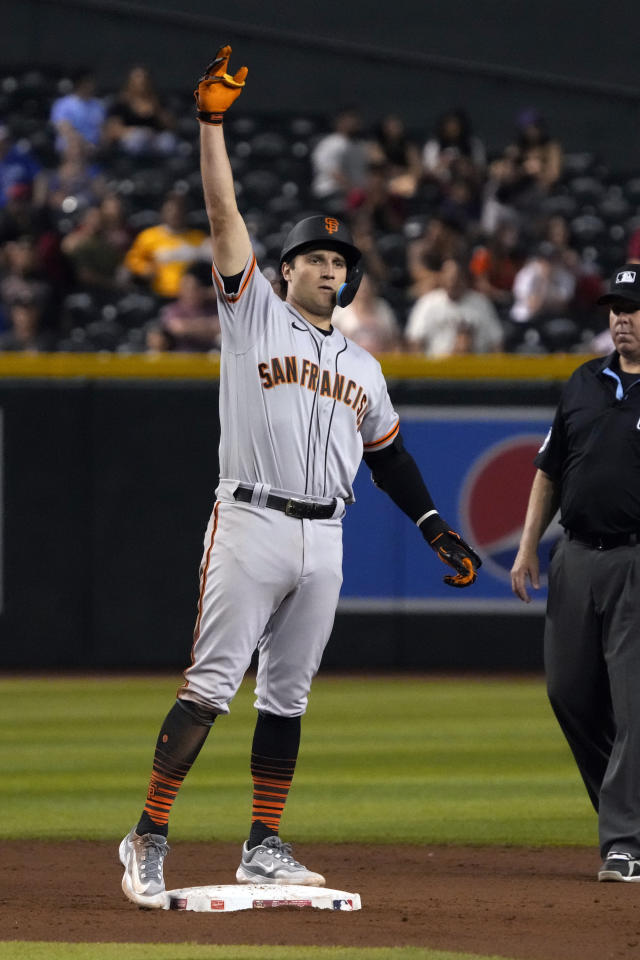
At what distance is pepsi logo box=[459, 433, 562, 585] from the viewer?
38.1 ft

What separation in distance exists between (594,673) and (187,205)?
11316 millimetres

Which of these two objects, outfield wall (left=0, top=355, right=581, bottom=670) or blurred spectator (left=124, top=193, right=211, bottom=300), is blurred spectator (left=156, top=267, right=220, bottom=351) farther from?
outfield wall (left=0, top=355, right=581, bottom=670)

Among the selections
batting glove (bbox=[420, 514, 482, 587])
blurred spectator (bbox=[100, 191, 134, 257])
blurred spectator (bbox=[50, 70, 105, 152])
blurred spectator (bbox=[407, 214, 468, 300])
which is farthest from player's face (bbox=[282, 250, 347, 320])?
blurred spectator (bbox=[50, 70, 105, 152])

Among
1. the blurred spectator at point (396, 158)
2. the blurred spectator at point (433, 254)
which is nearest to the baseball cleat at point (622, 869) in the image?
the blurred spectator at point (433, 254)

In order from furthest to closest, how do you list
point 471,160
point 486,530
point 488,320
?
point 471,160, point 488,320, point 486,530

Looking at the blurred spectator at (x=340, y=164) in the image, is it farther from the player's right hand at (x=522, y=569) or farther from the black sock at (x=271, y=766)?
the black sock at (x=271, y=766)

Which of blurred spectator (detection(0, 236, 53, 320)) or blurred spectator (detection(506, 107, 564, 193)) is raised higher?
blurred spectator (detection(506, 107, 564, 193))

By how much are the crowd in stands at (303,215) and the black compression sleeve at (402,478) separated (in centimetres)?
706

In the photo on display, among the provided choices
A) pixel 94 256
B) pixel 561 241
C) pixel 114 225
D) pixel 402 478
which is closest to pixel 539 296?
pixel 561 241

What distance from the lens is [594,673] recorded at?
18.4ft

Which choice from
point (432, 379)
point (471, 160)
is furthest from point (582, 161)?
point (432, 379)

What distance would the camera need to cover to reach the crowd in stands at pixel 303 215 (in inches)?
521

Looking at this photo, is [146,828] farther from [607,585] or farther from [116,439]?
[116,439]

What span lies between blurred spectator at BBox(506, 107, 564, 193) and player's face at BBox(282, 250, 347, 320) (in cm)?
1107
